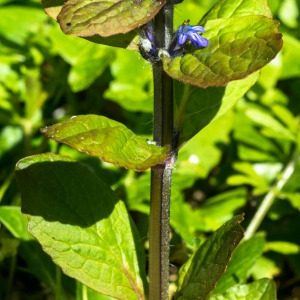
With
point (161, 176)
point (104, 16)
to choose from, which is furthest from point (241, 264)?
point (104, 16)

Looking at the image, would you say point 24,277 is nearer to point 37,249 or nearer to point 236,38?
point 37,249

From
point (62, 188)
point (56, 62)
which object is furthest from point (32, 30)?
point (62, 188)

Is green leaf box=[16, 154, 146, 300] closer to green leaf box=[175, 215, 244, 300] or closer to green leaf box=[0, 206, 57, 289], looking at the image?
green leaf box=[175, 215, 244, 300]

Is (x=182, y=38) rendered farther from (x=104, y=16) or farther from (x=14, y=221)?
(x=14, y=221)

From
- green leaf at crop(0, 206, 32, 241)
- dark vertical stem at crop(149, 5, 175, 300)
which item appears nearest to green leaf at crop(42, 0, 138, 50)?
dark vertical stem at crop(149, 5, 175, 300)

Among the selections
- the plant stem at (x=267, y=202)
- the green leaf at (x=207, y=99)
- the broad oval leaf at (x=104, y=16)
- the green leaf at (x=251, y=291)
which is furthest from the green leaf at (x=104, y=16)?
the plant stem at (x=267, y=202)

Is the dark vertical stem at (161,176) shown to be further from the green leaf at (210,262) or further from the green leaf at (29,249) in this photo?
the green leaf at (29,249)
